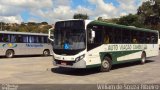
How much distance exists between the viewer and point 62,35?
655 inches

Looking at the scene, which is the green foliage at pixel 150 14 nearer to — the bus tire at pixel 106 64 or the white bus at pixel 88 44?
the white bus at pixel 88 44

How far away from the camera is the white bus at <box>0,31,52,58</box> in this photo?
97.5 feet

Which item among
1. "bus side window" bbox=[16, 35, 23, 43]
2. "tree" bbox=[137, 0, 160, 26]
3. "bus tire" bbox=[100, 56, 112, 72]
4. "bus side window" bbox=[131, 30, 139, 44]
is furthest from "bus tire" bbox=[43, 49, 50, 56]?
"tree" bbox=[137, 0, 160, 26]

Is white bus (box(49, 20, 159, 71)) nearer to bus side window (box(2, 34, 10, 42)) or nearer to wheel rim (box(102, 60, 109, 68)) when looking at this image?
wheel rim (box(102, 60, 109, 68))

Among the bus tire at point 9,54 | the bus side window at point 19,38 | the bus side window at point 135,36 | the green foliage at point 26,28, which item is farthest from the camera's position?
the green foliage at point 26,28

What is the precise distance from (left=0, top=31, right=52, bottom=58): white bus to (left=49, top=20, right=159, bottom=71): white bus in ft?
44.1

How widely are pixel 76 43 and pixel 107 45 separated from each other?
2.62 metres

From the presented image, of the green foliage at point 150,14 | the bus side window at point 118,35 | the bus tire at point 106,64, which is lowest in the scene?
the bus tire at point 106,64

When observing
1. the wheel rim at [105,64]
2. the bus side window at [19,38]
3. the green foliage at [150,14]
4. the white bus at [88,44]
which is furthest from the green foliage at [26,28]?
the wheel rim at [105,64]

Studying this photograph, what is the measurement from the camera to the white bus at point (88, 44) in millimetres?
15945

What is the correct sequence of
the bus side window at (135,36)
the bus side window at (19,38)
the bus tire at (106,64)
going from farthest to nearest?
1. the bus side window at (19,38)
2. the bus side window at (135,36)
3. the bus tire at (106,64)

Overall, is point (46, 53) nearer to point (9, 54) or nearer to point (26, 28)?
point (9, 54)

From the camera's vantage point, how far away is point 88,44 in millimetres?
16109

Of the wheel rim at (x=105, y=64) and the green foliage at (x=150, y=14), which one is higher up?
the green foliage at (x=150, y=14)
